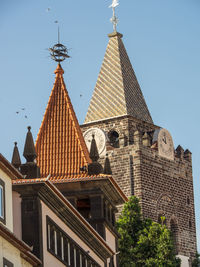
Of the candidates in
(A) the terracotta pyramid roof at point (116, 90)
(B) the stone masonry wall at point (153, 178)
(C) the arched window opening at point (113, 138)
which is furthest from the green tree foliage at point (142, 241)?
(A) the terracotta pyramid roof at point (116, 90)

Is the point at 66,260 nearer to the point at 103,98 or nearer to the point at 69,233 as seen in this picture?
the point at 69,233

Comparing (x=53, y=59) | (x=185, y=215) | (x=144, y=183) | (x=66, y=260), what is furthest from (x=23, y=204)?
(x=185, y=215)

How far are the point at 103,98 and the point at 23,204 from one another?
48436mm

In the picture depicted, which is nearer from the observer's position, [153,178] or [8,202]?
[8,202]

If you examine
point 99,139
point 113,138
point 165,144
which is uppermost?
point 113,138

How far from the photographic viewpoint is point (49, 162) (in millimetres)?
48750

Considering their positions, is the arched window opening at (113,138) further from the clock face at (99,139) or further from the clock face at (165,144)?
the clock face at (165,144)

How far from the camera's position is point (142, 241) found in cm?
6788

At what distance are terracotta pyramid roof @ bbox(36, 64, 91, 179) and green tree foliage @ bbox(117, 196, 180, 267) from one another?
636 inches

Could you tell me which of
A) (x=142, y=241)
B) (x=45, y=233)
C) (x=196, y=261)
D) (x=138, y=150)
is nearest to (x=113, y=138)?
(x=138, y=150)

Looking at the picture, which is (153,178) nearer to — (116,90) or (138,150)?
(138,150)

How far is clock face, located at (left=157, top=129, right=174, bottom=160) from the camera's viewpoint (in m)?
82.2

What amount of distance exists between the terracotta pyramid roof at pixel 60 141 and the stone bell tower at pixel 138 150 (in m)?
28.0

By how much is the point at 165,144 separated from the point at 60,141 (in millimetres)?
33779
